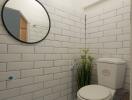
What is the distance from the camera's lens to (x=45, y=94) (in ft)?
5.79

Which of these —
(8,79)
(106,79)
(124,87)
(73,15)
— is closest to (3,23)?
(8,79)

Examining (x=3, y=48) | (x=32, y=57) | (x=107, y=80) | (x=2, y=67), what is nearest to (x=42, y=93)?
(x=32, y=57)

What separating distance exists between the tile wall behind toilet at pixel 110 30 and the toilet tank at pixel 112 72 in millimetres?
117

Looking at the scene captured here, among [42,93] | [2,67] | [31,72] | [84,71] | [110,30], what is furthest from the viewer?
[84,71]

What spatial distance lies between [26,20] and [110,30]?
1.23 metres

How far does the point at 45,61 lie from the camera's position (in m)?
1.76

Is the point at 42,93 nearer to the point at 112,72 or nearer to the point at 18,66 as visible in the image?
the point at 18,66

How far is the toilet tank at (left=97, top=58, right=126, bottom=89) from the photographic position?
1.66 m

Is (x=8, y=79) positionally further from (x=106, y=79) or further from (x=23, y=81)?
(x=106, y=79)

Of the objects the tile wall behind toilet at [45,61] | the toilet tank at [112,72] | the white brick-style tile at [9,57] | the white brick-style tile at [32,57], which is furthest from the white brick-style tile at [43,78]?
the toilet tank at [112,72]

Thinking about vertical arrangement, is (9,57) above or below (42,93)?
above

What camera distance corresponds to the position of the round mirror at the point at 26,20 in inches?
56.2

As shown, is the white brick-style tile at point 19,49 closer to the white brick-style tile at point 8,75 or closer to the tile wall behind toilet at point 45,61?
the tile wall behind toilet at point 45,61

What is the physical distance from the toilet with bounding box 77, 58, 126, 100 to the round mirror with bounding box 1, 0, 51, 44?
2.88ft
